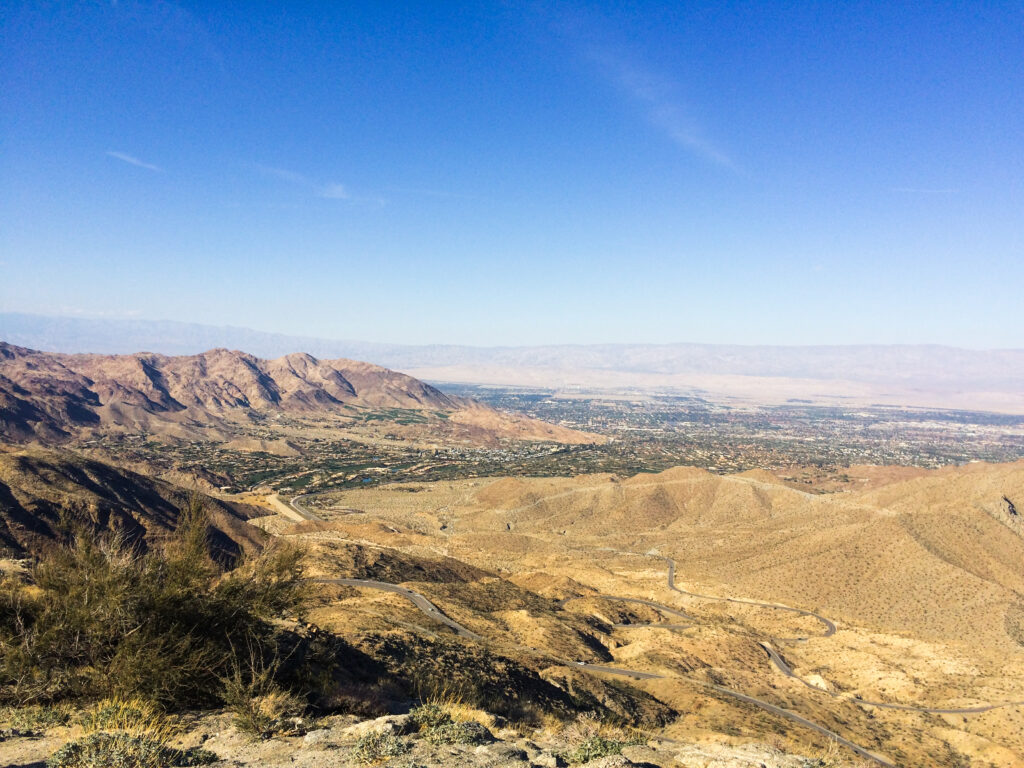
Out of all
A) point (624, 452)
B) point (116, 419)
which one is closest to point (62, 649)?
point (624, 452)

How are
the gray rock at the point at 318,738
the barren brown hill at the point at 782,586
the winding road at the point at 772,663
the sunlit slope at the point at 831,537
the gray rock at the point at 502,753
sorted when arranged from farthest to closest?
1. the sunlit slope at the point at 831,537
2. the barren brown hill at the point at 782,586
3. the winding road at the point at 772,663
4. the gray rock at the point at 502,753
5. the gray rock at the point at 318,738

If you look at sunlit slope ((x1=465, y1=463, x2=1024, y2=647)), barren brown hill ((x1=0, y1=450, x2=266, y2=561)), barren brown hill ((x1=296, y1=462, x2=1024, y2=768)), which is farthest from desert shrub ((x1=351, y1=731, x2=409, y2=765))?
sunlit slope ((x1=465, y1=463, x2=1024, y2=647))

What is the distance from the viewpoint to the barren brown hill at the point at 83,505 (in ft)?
141

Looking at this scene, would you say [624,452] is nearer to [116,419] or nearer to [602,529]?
[602,529]

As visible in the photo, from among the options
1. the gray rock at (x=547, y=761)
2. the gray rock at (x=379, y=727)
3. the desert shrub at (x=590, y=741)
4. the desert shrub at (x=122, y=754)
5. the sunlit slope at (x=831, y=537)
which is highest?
the desert shrub at (x=122, y=754)

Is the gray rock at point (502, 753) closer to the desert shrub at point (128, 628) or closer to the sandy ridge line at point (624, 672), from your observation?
the desert shrub at point (128, 628)

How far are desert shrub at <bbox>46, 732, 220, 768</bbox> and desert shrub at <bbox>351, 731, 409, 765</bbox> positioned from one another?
2461mm

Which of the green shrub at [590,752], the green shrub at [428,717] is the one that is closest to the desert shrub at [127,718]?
the green shrub at [428,717]

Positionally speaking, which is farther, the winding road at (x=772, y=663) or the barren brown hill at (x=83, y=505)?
the barren brown hill at (x=83, y=505)

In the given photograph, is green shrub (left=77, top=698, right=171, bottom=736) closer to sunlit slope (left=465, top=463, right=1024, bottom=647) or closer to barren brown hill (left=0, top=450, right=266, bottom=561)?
barren brown hill (left=0, top=450, right=266, bottom=561)

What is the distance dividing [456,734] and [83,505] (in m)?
50.4

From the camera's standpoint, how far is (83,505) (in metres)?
47.8

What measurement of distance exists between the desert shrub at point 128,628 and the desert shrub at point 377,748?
3.70 meters

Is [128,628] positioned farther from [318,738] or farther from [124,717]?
[318,738]
